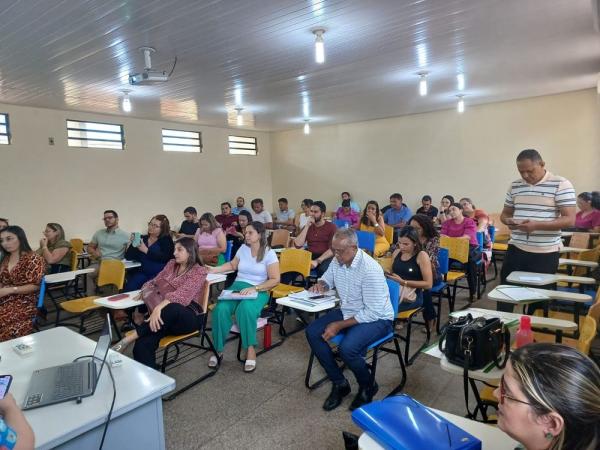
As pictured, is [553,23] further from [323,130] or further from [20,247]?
[323,130]

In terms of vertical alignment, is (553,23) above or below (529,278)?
above

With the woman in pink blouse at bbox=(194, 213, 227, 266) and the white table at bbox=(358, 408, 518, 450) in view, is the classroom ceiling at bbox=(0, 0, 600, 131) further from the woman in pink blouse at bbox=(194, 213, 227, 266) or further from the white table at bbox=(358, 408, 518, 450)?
the white table at bbox=(358, 408, 518, 450)

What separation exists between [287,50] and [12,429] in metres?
4.05

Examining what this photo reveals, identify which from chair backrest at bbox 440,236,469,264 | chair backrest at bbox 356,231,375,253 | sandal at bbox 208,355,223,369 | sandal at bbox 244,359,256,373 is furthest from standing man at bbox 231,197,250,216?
sandal at bbox 244,359,256,373

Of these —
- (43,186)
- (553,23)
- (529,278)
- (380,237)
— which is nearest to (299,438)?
(529,278)

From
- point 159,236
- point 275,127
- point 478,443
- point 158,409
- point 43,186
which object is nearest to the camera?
point 478,443

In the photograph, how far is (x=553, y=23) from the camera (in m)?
3.70

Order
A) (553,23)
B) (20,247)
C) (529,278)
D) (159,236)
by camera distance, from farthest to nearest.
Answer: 1. (159,236)
2. (553,23)
3. (20,247)
4. (529,278)

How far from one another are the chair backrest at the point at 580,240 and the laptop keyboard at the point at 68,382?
532 cm

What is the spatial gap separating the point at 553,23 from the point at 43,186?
7699 millimetres

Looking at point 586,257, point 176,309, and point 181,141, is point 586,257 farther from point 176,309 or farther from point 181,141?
point 181,141

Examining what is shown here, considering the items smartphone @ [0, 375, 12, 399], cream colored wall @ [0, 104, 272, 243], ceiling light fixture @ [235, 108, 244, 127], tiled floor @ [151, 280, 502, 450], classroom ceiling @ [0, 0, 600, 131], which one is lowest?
tiled floor @ [151, 280, 502, 450]

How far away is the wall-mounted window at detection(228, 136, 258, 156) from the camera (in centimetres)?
1033

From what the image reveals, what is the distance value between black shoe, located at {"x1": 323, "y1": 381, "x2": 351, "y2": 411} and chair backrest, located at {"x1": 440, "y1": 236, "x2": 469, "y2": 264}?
8.16 feet
